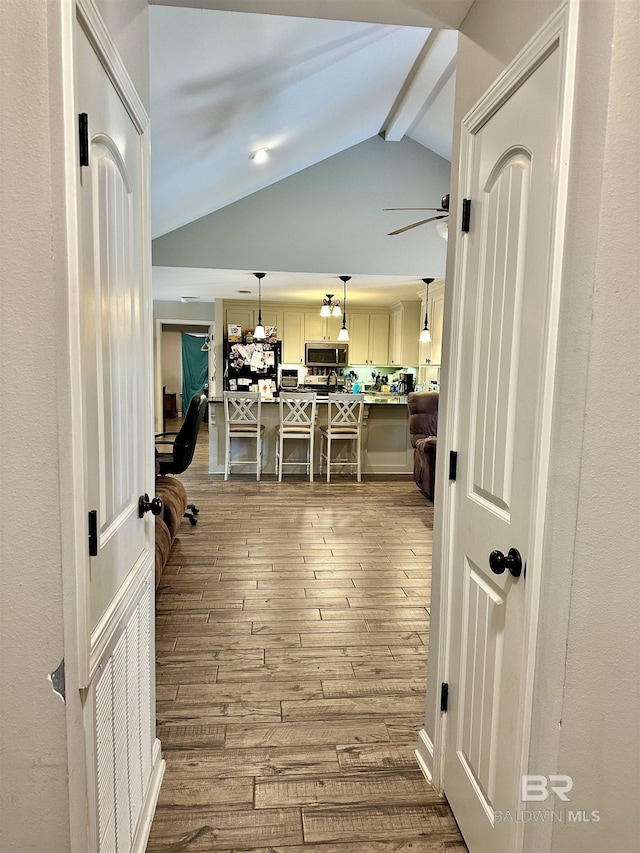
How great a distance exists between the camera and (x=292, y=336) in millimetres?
8430

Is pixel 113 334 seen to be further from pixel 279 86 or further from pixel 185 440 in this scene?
pixel 185 440

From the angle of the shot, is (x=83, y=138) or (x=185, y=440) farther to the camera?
(x=185, y=440)

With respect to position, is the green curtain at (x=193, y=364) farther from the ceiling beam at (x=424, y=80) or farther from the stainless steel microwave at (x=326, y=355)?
the ceiling beam at (x=424, y=80)

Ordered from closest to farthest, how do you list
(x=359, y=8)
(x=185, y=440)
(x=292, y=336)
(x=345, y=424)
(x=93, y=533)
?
(x=93, y=533) → (x=359, y=8) → (x=185, y=440) → (x=345, y=424) → (x=292, y=336)

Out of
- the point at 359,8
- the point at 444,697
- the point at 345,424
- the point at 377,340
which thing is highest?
the point at 359,8

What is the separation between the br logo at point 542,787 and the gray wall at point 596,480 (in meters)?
0.02

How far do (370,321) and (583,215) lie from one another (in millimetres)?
7710

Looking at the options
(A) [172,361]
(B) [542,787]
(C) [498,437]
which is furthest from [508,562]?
(A) [172,361]

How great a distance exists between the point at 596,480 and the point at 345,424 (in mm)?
5091

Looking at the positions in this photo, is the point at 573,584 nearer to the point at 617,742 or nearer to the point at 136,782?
the point at 617,742

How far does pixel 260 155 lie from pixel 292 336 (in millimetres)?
4236

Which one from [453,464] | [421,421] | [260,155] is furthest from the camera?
[421,421]

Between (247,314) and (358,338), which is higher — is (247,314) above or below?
above

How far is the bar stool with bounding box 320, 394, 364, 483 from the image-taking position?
5848 millimetres
